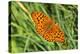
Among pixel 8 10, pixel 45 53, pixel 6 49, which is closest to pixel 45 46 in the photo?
pixel 45 53

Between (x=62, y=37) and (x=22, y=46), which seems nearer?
(x=22, y=46)

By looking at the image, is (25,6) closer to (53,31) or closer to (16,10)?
(16,10)

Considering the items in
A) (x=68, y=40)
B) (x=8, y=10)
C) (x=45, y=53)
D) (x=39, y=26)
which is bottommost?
(x=45, y=53)
